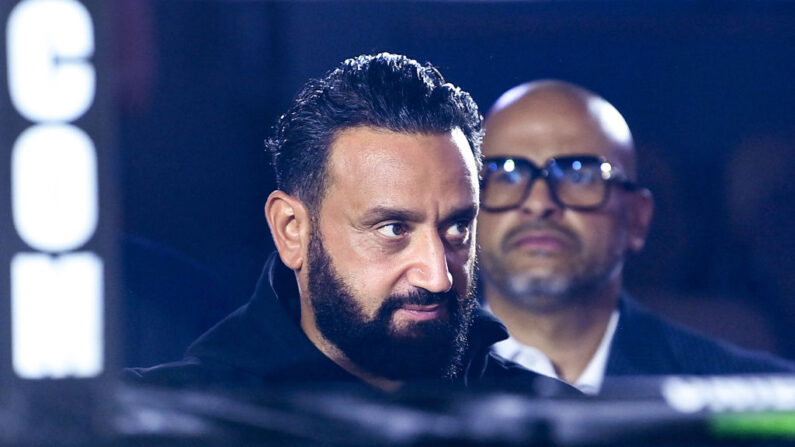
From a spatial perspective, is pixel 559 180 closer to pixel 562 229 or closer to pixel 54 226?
pixel 562 229

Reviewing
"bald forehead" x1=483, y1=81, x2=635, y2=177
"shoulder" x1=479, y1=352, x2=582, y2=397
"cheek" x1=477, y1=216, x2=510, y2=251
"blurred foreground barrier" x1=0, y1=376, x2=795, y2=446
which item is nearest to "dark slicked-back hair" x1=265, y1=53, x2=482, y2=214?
"bald forehead" x1=483, y1=81, x2=635, y2=177

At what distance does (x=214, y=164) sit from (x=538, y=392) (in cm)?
82

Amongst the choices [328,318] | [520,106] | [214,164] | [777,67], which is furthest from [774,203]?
[214,164]

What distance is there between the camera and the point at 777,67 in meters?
2.43

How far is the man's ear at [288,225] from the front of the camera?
7.92ft

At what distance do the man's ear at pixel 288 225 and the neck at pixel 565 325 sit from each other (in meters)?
0.46

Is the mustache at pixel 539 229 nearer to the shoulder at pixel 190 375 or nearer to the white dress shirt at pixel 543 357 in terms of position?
the white dress shirt at pixel 543 357

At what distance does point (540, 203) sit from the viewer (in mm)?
2672

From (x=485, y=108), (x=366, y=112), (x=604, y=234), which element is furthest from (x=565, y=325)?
(x=366, y=112)

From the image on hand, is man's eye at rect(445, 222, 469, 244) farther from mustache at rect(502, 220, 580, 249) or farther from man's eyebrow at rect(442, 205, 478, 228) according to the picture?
mustache at rect(502, 220, 580, 249)

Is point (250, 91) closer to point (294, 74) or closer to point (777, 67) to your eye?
point (294, 74)

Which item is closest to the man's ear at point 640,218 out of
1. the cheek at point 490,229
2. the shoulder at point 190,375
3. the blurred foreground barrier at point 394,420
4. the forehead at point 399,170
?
the cheek at point 490,229

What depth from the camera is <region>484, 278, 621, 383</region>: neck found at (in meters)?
2.62

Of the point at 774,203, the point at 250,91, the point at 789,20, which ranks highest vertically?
the point at 789,20
